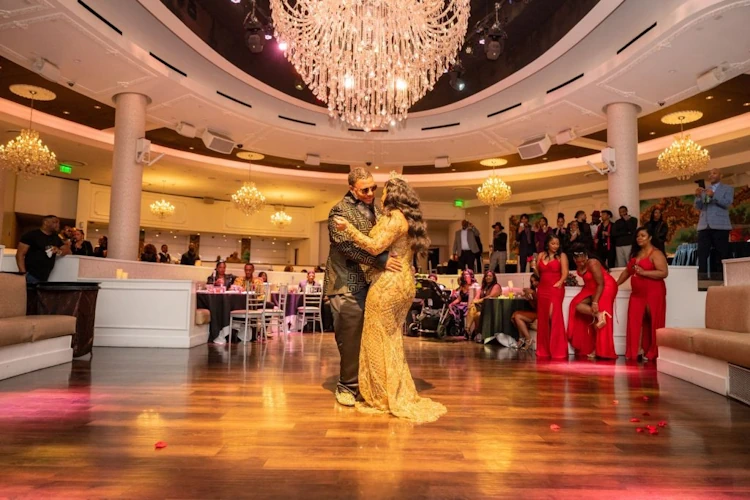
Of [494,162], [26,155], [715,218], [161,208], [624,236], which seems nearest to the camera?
[715,218]

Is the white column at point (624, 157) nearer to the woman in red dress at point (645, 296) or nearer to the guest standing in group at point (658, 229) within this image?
the guest standing in group at point (658, 229)

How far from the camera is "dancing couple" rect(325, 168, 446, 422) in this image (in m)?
3.18

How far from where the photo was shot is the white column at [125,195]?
27.9 ft

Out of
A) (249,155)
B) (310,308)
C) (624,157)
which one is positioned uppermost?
(249,155)

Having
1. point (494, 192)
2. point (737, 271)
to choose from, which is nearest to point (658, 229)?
point (737, 271)

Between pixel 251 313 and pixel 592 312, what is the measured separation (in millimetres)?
4648

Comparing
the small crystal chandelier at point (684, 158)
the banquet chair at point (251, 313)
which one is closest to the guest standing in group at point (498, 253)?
the small crystal chandelier at point (684, 158)

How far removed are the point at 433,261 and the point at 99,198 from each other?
13.2m

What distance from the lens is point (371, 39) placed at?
5281mm

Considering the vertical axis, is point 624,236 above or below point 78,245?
above

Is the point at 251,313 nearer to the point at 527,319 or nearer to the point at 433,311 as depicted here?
the point at 433,311

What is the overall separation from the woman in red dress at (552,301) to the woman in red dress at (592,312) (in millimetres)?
290

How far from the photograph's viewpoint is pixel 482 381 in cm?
434

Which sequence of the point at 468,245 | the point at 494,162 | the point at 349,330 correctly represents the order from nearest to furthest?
the point at 349,330 < the point at 468,245 < the point at 494,162
